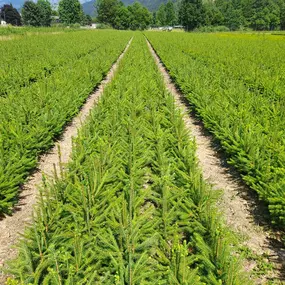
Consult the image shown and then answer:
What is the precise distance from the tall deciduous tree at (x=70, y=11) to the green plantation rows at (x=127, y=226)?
12326 centimetres

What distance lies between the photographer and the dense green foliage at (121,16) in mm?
117625

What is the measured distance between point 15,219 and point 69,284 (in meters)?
2.28

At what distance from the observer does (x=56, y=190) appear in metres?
4.44

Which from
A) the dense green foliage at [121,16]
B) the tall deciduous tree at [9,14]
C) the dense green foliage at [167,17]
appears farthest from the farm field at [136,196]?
the dense green foliage at [167,17]

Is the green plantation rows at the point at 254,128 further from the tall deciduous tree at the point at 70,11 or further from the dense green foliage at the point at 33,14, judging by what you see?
the tall deciduous tree at the point at 70,11

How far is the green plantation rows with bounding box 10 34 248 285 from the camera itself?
3.11m

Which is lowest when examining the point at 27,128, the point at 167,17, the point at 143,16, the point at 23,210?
the point at 23,210

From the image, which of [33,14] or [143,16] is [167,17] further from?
[33,14]

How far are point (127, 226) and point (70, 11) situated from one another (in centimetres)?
12990

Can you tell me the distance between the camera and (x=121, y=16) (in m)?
118

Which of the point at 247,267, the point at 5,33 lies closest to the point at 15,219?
the point at 247,267

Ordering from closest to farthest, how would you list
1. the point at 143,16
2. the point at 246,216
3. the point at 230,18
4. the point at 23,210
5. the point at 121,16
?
1. the point at 246,216
2. the point at 23,210
3. the point at 230,18
4. the point at 121,16
5. the point at 143,16

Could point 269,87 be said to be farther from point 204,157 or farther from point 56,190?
point 56,190

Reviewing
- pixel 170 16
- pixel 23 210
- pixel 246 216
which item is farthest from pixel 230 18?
pixel 23 210
